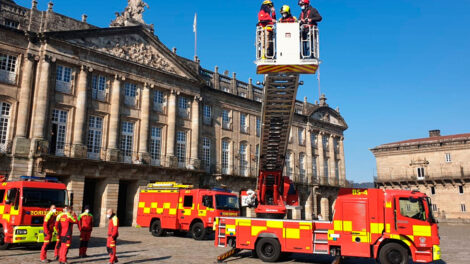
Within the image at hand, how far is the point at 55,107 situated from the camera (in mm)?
25609

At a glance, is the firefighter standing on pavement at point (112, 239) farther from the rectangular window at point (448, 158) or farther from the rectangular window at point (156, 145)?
the rectangular window at point (448, 158)

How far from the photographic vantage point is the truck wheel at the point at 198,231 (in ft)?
65.7

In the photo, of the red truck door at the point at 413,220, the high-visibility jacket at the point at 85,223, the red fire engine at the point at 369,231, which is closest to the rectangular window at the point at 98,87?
the high-visibility jacket at the point at 85,223

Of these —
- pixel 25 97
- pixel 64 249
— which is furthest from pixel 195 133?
pixel 64 249

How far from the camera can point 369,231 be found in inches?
475

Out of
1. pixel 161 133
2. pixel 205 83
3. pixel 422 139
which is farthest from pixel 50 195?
pixel 422 139

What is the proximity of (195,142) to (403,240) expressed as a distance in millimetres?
23152

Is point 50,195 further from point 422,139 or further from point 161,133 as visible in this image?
point 422,139

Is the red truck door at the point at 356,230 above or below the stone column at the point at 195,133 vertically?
below

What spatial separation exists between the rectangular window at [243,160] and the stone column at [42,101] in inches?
744

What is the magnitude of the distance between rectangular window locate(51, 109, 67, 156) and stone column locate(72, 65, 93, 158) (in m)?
0.75

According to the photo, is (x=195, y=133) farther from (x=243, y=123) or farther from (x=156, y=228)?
(x=156, y=228)

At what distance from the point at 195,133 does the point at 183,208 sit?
12.8 m

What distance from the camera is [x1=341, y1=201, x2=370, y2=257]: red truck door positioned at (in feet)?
39.6
